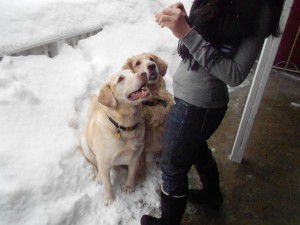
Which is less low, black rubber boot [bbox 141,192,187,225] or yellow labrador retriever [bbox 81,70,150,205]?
yellow labrador retriever [bbox 81,70,150,205]

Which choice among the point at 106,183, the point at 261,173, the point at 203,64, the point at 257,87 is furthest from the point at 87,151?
the point at 261,173

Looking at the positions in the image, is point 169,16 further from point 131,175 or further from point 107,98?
point 131,175

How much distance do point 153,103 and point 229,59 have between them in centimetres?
128

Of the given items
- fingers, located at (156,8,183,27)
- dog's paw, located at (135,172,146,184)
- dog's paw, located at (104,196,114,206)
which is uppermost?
fingers, located at (156,8,183,27)

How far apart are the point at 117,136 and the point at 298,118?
2.88 metres

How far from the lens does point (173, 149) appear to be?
1.54m

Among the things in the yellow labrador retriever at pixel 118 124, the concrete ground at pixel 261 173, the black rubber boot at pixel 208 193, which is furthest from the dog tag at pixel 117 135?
the concrete ground at pixel 261 173

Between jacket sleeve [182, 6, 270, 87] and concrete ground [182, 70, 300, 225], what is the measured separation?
1.48 meters

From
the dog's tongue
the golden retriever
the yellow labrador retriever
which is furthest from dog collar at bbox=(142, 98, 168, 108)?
the dog's tongue

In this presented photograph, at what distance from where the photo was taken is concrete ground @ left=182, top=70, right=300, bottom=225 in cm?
230

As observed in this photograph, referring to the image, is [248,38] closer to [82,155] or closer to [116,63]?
[82,155]

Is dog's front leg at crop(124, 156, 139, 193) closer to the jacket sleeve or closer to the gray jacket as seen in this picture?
the gray jacket

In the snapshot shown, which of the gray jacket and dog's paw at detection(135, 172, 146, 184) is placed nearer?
the gray jacket

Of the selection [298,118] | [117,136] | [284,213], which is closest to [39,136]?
[117,136]
